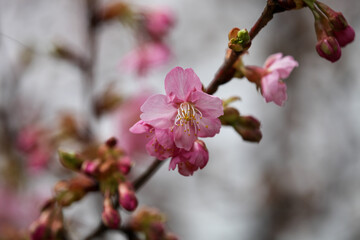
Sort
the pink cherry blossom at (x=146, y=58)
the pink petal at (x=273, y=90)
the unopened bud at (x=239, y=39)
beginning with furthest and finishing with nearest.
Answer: the pink cherry blossom at (x=146, y=58)
the pink petal at (x=273, y=90)
the unopened bud at (x=239, y=39)

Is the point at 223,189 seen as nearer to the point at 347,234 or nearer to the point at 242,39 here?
the point at 347,234

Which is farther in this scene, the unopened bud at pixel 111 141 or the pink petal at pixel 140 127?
the unopened bud at pixel 111 141

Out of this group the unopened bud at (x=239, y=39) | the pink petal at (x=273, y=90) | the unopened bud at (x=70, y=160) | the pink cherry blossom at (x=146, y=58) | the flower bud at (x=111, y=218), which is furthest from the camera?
the pink cherry blossom at (x=146, y=58)

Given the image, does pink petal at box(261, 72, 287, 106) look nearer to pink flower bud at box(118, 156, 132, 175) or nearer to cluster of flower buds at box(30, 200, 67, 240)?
pink flower bud at box(118, 156, 132, 175)

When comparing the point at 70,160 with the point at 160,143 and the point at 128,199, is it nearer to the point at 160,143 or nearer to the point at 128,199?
the point at 128,199

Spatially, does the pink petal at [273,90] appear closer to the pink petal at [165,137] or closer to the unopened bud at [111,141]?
the pink petal at [165,137]

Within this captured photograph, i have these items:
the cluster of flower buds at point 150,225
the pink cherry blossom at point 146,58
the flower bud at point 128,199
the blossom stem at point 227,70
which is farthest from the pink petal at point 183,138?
the pink cherry blossom at point 146,58

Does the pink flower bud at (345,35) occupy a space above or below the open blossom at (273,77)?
above

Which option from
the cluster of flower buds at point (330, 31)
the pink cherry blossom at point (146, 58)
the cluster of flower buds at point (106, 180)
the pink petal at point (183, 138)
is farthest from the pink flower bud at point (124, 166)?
the pink cherry blossom at point (146, 58)

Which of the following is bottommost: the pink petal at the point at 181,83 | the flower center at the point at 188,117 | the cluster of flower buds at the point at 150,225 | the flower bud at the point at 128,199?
the cluster of flower buds at the point at 150,225
